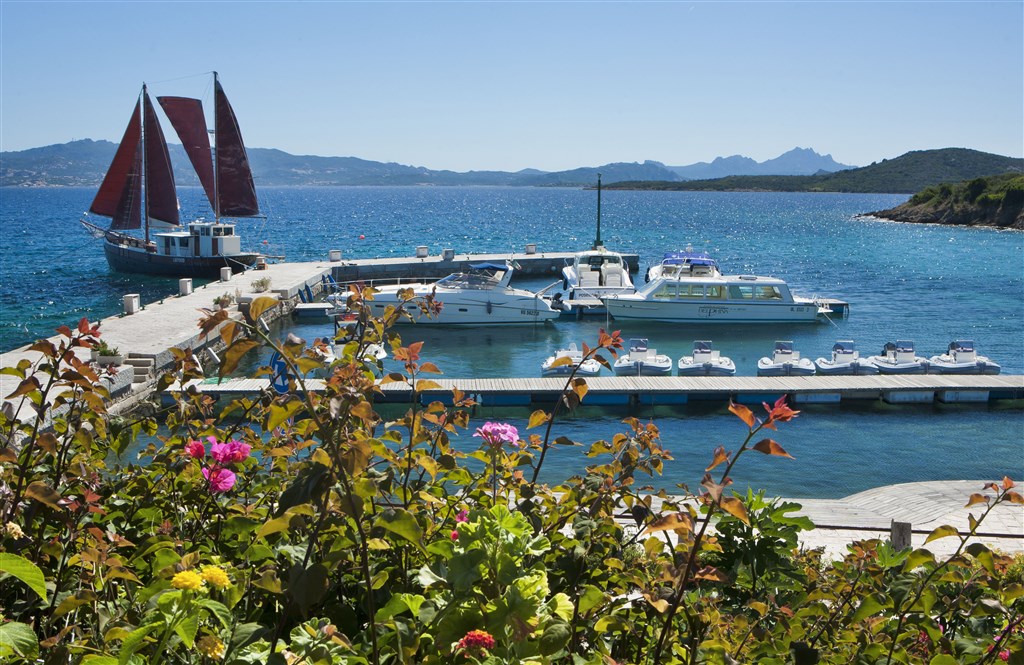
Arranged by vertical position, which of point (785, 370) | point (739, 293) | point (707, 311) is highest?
point (739, 293)

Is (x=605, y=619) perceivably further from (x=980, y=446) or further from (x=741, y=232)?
(x=741, y=232)

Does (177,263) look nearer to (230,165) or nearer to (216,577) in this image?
(230,165)

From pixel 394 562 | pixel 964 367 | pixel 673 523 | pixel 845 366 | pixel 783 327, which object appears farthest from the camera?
pixel 783 327

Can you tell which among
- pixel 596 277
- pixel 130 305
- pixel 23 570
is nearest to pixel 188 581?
pixel 23 570

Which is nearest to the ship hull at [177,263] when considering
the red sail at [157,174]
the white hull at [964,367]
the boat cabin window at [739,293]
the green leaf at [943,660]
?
the red sail at [157,174]

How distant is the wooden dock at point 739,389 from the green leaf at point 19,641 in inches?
563

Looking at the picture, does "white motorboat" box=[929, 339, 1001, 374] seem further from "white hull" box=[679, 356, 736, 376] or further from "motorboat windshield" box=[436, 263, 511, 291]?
"motorboat windshield" box=[436, 263, 511, 291]

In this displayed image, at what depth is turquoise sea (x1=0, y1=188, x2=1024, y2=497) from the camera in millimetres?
14305

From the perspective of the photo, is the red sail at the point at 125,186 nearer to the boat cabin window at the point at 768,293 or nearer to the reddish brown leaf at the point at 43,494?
the boat cabin window at the point at 768,293

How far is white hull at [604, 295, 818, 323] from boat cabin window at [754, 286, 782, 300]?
1.09 ft

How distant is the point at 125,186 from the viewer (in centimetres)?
4200

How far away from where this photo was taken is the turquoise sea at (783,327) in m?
14.3

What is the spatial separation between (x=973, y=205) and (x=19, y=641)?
10209 cm

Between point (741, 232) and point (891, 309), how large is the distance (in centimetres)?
5722
